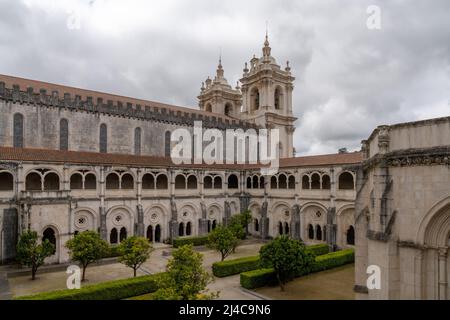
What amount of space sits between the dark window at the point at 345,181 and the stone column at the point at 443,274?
2469 centimetres

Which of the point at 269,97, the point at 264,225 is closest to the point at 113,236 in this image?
the point at 264,225

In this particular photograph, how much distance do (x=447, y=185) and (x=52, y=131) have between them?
35814mm

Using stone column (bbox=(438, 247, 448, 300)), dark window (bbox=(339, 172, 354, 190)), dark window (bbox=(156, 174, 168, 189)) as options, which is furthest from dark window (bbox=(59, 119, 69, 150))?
stone column (bbox=(438, 247, 448, 300))

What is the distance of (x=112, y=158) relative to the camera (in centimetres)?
3406

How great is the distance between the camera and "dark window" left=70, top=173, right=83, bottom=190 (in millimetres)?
31291

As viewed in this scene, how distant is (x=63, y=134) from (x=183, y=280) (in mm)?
27716

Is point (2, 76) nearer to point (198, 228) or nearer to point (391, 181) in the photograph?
point (198, 228)

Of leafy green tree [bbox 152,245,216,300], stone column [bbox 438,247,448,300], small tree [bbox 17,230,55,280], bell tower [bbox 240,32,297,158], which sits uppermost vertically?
bell tower [bbox 240,32,297,158]

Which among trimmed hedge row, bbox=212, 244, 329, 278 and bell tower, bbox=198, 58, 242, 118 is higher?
bell tower, bbox=198, 58, 242, 118

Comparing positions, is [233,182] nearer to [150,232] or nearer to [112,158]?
[150,232]

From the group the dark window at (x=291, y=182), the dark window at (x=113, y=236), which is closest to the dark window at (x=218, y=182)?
the dark window at (x=291, y=182)

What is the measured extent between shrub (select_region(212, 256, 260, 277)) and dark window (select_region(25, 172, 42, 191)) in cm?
1970

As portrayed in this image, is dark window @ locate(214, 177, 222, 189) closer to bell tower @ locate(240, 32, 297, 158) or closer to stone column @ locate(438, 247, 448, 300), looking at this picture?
bell tower @ locate(240, 32, 297, 158)

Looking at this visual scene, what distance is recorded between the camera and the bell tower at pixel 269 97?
5116 cm
